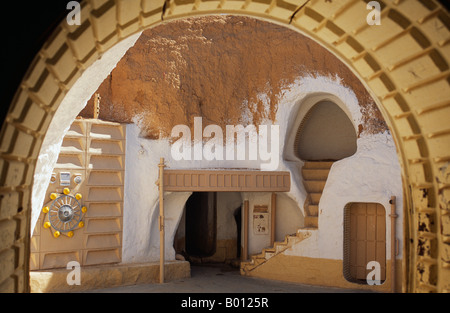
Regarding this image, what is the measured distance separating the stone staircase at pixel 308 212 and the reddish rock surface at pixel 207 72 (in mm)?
1789

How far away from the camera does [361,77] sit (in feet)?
12.9

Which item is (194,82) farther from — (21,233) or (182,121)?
(21,233)

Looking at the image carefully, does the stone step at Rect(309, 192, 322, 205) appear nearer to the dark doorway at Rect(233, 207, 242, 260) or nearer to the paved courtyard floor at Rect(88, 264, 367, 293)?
the paved courtyard floor at Rect(88, 264, 367, 293)

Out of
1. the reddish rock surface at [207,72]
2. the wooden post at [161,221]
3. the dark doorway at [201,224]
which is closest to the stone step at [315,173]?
the reddish rock surface at [207,72]

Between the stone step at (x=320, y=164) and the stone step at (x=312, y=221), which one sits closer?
the stone step at (x=312, y=221)

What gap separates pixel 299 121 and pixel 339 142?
1.30 metres

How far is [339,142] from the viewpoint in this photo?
1299 centimetres

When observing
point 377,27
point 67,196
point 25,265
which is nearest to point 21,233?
point 25,265

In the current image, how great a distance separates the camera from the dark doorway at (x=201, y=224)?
15.0 m

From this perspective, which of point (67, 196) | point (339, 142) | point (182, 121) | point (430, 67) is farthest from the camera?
point (339, 142)

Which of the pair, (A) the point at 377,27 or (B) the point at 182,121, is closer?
(A) the point at 377,27

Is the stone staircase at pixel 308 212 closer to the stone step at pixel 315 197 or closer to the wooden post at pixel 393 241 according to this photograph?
the stone step at pixel 315 197

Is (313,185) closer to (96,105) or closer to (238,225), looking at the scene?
(238,225)

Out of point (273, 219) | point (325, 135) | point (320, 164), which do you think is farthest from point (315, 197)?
point (325, 135)
